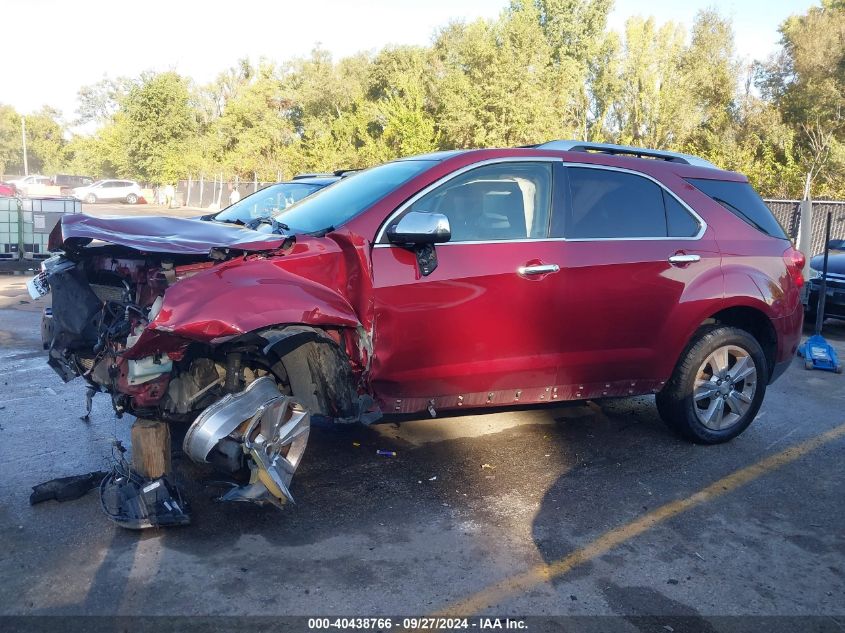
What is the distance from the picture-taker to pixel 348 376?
3.95m

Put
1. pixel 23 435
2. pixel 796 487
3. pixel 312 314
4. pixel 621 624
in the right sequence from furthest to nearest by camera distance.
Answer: pixel 23 435, pixel 796 487, pixel 312 314, pixel 621 624

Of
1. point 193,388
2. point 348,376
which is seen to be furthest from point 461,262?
point 193,388

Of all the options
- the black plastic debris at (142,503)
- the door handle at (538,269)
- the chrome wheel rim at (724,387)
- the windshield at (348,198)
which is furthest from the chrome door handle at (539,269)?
the black plastic debris at (142,503)

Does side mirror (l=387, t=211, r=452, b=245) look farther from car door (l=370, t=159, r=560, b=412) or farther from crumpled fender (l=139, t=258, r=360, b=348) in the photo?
crumpled fender (l=139, t=258, r=360, b=348)

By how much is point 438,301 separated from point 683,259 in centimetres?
190

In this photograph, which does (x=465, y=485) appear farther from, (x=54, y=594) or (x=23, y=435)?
(x=23, y=435)

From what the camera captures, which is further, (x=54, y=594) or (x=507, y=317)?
(x=507, y=317)

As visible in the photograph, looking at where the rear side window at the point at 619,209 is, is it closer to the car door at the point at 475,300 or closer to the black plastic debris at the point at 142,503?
the car door at the point at 475,300

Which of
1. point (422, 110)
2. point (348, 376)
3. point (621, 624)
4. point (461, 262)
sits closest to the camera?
point (621, 624)

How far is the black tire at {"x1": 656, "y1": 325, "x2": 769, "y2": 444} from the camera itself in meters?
5.26

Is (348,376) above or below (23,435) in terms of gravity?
above

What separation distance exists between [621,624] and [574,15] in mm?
50611

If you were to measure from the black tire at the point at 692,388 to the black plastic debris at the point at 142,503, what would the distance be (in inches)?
132

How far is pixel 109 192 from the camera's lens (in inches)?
1854
